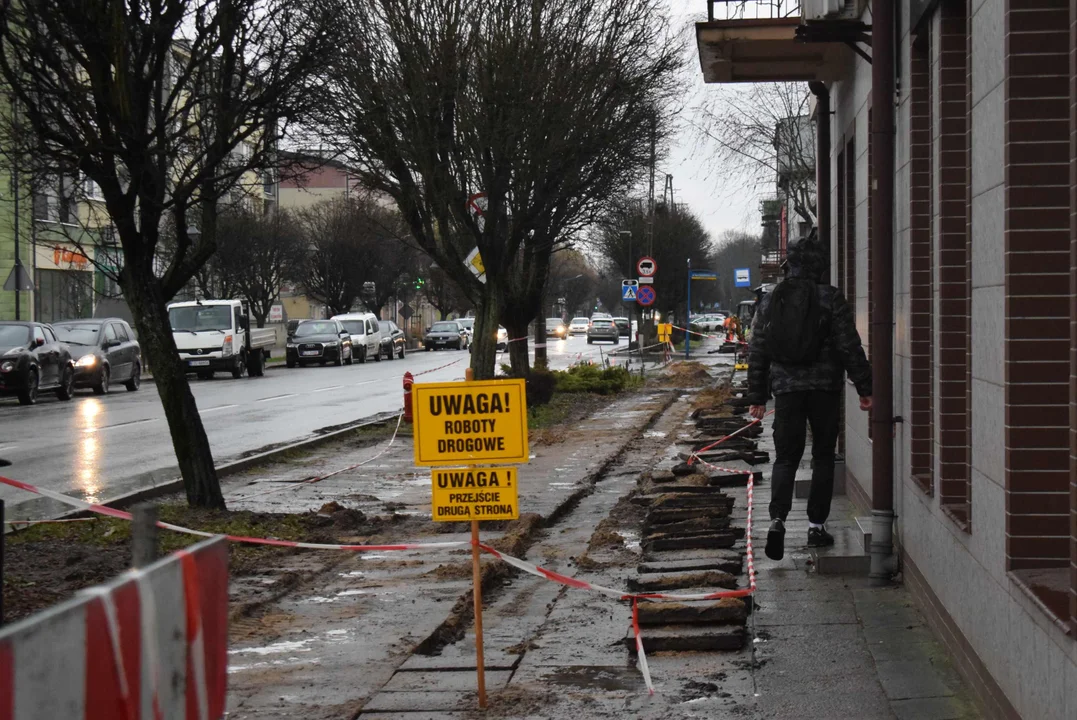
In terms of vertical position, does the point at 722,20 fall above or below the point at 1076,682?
above

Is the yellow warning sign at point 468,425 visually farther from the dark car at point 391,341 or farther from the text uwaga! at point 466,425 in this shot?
the dark car at point 391,341

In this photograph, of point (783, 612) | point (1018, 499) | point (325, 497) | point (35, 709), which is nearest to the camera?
point (35, 709)

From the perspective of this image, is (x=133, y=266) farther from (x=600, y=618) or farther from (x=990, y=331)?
(x=990, y=331)

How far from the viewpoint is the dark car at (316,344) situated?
4706cm

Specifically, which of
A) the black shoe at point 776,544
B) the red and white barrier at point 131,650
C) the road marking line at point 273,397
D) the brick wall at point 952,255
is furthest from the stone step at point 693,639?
the road marking line at point 273,397

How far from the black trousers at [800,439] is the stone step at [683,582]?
112 centimetres

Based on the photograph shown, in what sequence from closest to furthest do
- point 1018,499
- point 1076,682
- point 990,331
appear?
1. point 1076,682
2. point 1018,499
3. point 990,331

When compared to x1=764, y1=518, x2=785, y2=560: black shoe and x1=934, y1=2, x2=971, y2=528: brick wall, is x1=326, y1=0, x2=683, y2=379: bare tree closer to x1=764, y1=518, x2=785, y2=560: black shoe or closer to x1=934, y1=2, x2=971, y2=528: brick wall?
x1=764, y1=518, x2=785, y2=560: black shoe

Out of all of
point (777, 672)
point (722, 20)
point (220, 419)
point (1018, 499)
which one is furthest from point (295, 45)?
point (220, 419)

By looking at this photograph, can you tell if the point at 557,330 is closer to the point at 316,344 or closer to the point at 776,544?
the point at 316,344

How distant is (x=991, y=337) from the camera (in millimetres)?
4879

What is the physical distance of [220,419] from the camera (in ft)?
72.9

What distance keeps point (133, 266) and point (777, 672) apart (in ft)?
21.3

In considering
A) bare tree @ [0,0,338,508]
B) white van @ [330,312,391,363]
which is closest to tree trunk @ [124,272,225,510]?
bare tree @ [0,0,338,508]
